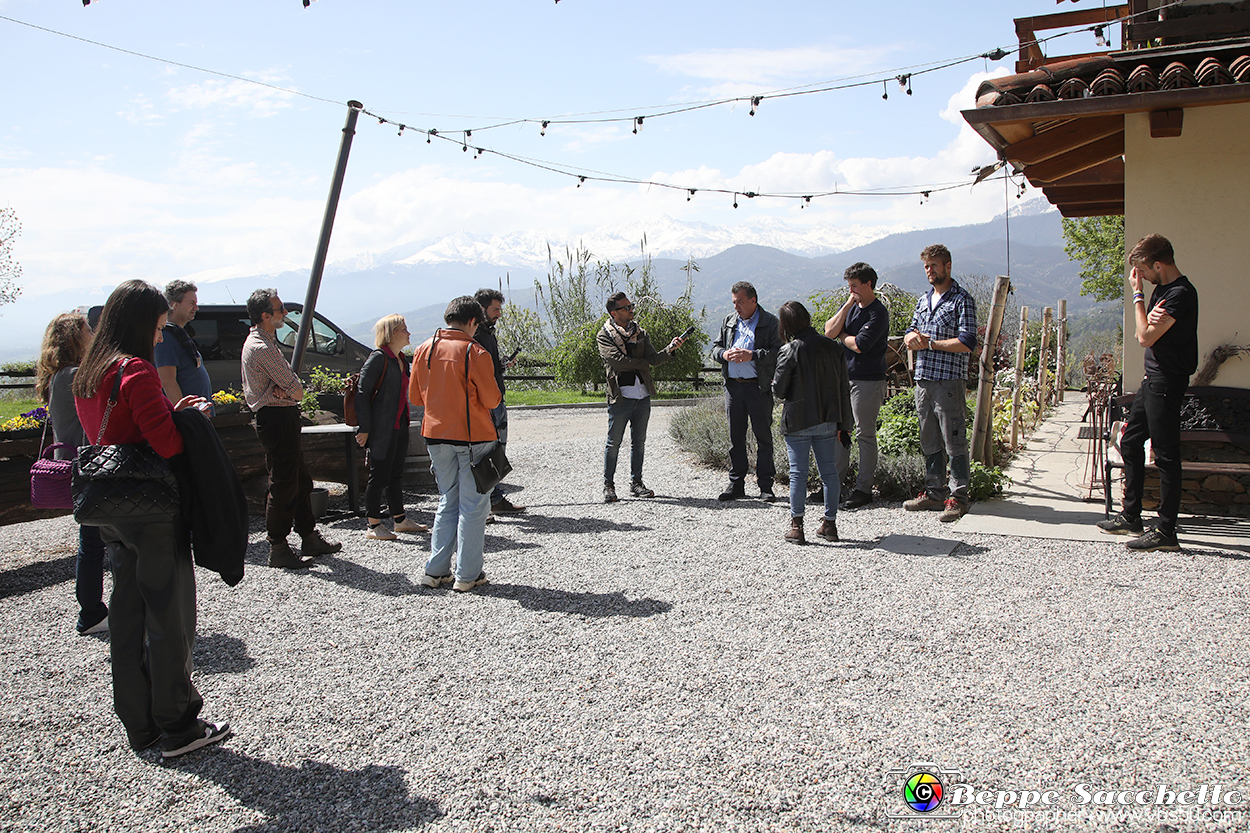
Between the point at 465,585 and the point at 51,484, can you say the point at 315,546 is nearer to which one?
the point at 465,585

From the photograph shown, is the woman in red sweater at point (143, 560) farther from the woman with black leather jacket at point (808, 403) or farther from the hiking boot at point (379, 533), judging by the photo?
the woman with black leather jacket at point (808, 403)

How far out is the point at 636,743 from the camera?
297cm

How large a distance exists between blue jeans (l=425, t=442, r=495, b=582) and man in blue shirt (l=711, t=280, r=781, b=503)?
3.05 meters

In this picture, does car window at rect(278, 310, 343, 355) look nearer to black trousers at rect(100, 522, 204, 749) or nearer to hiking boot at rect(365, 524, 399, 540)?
hiking boot at rect(365, 524, 399, 540)

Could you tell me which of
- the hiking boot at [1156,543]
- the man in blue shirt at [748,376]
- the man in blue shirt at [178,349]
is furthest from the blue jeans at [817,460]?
the man in blue shirt at [178,349]

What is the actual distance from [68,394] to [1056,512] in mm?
6843

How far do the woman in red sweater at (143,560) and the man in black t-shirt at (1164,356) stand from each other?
5.33m

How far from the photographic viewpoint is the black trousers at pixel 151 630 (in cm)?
286

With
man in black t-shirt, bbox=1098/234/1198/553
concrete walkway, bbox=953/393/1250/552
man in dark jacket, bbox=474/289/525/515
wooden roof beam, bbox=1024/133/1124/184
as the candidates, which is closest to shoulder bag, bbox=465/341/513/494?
→ man in dark jacket, bbox=474/289/525/515

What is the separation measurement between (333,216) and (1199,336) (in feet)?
25.5

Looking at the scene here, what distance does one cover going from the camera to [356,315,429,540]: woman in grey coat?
20.2 ft

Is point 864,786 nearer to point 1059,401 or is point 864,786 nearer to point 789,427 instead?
point 789,427

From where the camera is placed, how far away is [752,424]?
23.9 ft

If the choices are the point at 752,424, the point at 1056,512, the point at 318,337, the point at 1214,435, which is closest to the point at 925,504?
the point at 1056,512
